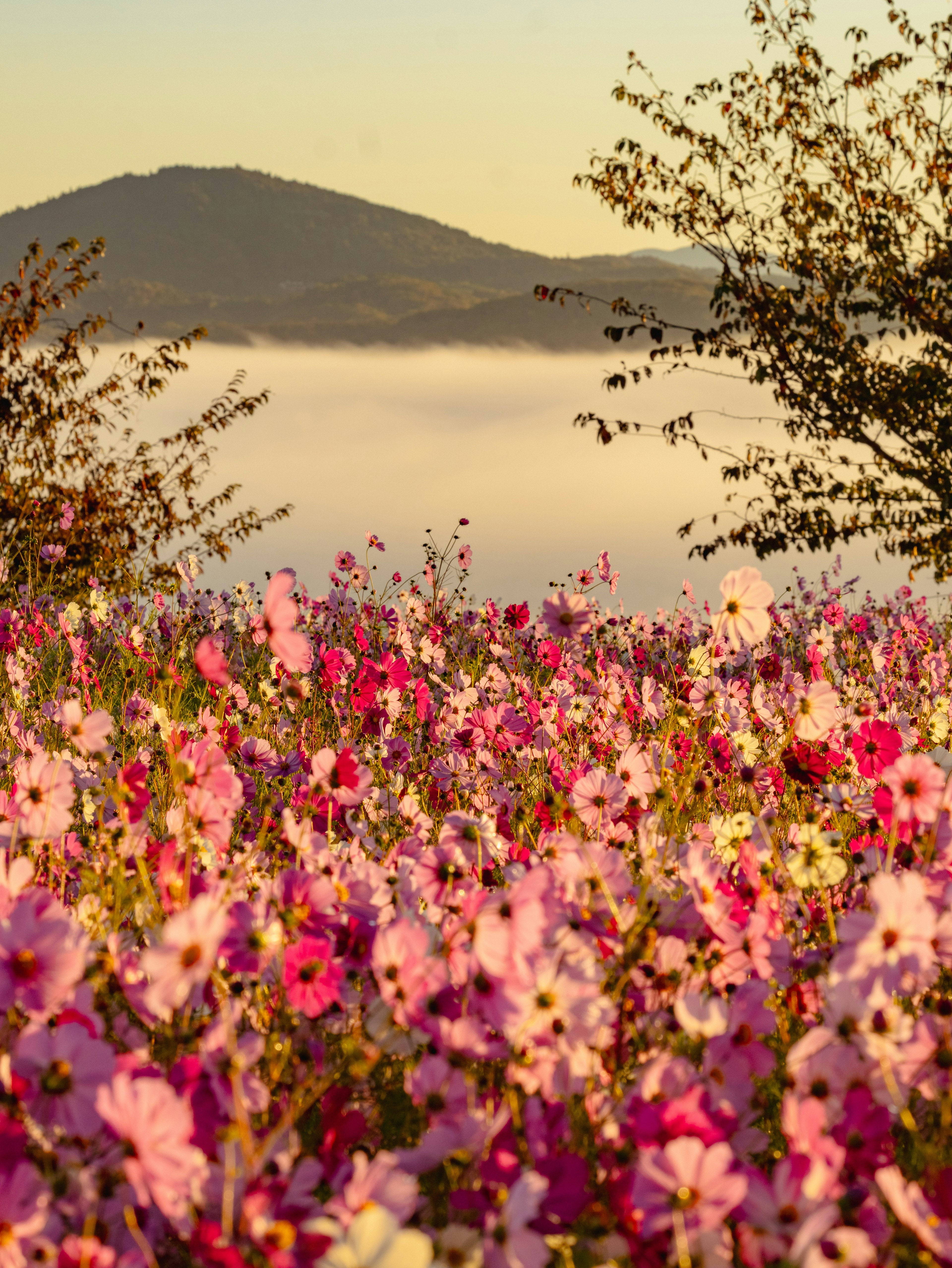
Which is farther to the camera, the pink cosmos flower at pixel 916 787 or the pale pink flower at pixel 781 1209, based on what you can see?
the pink cosmos flower at pixel 916 787

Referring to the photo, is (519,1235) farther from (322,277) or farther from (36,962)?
(322,277)

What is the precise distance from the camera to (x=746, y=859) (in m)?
2.23

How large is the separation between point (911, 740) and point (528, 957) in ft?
6.59

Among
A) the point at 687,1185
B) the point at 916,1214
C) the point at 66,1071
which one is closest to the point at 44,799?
the point at 66,1071

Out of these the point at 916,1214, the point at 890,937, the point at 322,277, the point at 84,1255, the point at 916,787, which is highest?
the point at 322,277

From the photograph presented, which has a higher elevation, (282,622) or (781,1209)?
(282,622)

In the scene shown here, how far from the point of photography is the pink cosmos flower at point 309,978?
5.48 ft

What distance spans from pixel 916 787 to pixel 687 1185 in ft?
3.19

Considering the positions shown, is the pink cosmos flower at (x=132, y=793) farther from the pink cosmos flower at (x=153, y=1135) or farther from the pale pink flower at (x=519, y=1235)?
the pale pink flower at (x=519, y=1235)

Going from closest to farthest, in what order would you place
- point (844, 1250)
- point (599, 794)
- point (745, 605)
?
A: point (844, 1250) → point (745, 605) → point (599, 794)

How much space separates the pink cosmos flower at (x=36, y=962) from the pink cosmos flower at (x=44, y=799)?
24.5 inches

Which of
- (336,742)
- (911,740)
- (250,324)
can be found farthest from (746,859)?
(250,324)

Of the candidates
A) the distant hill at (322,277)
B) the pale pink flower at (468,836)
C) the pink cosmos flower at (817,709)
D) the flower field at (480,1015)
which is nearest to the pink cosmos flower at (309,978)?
the flower field at (480,1015)

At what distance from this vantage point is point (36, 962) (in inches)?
58.6
